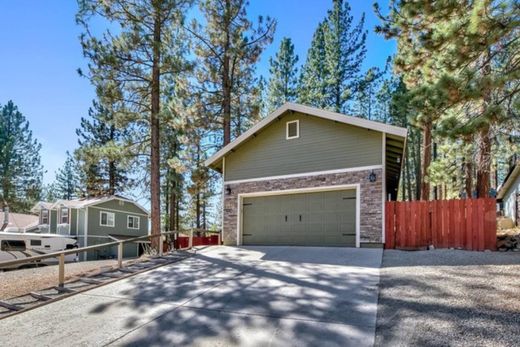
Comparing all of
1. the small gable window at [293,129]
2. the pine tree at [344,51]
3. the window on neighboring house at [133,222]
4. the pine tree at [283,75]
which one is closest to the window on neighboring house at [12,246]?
the window on neighboring house at [133,222]

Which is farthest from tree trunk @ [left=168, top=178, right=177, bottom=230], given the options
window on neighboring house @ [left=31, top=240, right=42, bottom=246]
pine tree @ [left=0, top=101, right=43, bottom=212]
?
pine tree @ [left=0, top=101, right=43, bottom=212]

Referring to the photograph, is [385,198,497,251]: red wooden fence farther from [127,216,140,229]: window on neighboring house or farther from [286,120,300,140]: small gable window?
[127,216,140,229]: window on neighboring house

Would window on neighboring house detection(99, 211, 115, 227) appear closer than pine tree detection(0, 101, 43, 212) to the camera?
Yes

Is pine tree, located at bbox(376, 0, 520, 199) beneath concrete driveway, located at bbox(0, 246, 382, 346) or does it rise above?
above

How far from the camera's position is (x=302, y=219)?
1162 centimetres

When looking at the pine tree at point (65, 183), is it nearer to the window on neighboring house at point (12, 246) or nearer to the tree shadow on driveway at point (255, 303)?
the window on neighboring house at point (12, 246)

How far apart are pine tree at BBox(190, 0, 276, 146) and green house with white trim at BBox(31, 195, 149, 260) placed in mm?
10676

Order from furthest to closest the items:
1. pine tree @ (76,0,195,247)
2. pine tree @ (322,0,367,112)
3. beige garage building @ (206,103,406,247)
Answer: pine tree @ (322,0,367,112) < pine tree @ (76,0,195,247) < beige garage building @ (206,103,406,247)

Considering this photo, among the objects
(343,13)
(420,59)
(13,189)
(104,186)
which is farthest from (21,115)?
(420,59)

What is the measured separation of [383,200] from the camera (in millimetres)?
10211

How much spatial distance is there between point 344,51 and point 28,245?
2125cm

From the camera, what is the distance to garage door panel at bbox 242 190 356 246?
1090 cm

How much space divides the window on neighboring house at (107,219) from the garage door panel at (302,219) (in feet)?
47.4

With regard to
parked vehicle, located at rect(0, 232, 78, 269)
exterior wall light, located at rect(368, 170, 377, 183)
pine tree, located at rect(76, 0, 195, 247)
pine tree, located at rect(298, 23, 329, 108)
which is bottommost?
parked vehicle, located at rect(0, 232, 78, 269)
